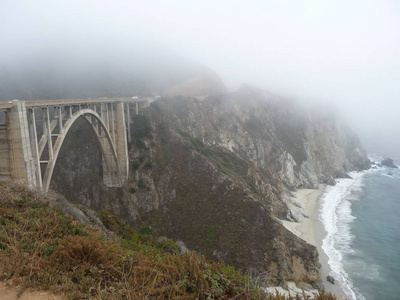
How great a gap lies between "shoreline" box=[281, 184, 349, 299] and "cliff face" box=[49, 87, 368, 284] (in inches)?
68.9

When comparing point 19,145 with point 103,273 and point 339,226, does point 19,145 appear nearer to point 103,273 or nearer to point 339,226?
point 103,273

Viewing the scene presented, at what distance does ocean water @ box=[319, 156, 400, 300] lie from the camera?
23303 millimetres

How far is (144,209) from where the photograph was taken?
98.3 feet

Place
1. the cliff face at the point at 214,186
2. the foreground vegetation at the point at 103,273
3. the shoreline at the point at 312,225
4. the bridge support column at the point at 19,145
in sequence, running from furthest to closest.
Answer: the cliff face at the point at 214,186, the shoreline at the point at 312,225, the bridge support column at the point at 19,145, the foreground vegetation at the point at 103,273

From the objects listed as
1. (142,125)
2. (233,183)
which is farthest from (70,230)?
(142,125)

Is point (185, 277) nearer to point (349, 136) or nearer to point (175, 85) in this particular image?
point (175, 85)

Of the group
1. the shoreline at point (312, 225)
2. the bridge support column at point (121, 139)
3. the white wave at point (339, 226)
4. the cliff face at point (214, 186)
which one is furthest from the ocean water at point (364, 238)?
the bridge support column at point (121, 139)

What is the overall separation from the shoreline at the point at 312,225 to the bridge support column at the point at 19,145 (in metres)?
22.4

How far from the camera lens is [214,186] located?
96.0ft

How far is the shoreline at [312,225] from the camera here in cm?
2301

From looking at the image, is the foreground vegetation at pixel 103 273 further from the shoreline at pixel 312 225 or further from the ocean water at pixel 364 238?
the ocean water at pixel 364 238

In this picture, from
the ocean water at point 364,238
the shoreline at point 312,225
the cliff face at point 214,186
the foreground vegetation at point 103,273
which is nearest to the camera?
the foreground vegetation at point 103,273

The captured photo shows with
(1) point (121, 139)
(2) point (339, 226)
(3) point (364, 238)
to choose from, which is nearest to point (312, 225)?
(2) point (339, 226)

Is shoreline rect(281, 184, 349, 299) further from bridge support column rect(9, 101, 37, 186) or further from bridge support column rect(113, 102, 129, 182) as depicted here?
bridge support column rect(9, 101, 37, 186)
